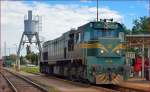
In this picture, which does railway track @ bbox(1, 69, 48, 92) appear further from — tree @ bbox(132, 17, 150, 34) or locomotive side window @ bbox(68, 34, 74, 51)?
tree @ bbox(132, 17, 150, 34)

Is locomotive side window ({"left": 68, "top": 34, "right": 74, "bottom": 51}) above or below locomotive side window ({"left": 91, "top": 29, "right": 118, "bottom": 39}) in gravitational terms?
below

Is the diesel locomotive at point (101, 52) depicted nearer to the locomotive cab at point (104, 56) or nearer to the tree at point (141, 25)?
the locomotive cab at point (104, 56)

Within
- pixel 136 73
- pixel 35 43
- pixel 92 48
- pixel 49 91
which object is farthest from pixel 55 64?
pixel 35 43

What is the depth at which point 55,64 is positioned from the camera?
1540 inches

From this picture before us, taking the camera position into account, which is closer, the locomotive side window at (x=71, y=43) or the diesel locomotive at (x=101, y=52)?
the diesel locomotive at (x=101, y=52)

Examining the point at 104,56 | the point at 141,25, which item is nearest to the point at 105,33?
the point at 104,56

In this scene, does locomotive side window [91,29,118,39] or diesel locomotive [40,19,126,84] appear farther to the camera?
locomotive side window [91,29,118,39]

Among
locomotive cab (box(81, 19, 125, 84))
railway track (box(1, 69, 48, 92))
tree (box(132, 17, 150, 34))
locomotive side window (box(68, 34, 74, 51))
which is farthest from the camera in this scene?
tree (box(132, 17, 150, 34))

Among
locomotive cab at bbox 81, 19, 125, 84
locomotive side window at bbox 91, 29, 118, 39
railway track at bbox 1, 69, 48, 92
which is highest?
locomotive side window at bbox 91, 29, 118, 39

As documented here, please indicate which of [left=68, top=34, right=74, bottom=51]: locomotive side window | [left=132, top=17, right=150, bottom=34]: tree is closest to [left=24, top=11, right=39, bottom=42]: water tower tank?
[left=132, top=17, right=150, bottom=34]: tree

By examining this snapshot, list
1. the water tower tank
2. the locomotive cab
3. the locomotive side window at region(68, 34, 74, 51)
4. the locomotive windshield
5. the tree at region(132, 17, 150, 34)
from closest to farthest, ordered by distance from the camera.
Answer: the locomotive cab → the locomotive windshield → the locomotive side window at region(68, 34, 74, 51) → the tree at region(132, 17, 150, 34) → the water tower tank

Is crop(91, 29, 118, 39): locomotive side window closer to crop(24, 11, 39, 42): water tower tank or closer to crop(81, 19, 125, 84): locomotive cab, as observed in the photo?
crop(81, 19, 125, 84): locomotive cab

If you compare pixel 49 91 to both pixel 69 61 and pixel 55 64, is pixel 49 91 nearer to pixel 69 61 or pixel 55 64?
pixel 69 61

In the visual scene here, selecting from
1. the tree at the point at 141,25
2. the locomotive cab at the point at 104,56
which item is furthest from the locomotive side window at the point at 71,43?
the tree at the point at 141,25
